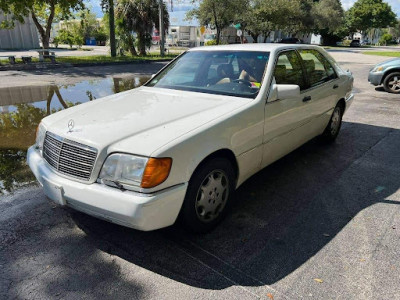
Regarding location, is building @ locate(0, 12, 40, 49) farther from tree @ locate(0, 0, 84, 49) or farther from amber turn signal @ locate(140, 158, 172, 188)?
amber turn signal @ locate(140, 158, 172, 188)

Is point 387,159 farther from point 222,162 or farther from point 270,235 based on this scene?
point 222,162

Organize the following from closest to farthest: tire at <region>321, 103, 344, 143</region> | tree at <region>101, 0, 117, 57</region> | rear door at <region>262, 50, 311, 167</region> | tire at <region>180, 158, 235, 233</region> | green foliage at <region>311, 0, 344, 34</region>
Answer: tire at <region>180, 158, 235, 233</region>, rear door at <region>262, 50, 311, 167</region>, tire at <region>321, 103, 344, 143</region>, tree at <region>101, 0, 117, 57</region>, green foliage at <region>311, 0, 344, 34</region>

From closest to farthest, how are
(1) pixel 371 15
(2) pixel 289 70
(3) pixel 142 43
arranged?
(2) pixel 289 70, (3) pixel 142 43, (1) pixel 371 15

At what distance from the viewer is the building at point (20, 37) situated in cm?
3383

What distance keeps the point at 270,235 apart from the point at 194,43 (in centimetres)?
5264

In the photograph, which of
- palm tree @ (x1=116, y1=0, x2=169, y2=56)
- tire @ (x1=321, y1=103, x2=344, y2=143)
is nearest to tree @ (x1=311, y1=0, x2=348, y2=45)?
palm tree @ (x1=116, y1=0, x2=169, y2=56)

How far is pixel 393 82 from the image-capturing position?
10.6 meters

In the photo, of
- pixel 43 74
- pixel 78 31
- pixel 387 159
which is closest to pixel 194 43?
pixel 78 31

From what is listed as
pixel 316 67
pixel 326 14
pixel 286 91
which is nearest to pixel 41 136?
pixel 286 91

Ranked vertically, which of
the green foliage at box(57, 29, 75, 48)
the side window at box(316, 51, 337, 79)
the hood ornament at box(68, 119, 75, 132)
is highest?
the green foliage at box(57, 29, 75, 48)

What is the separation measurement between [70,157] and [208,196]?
1203mm

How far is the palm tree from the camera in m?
24.1

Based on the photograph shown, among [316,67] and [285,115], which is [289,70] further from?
[316,67]

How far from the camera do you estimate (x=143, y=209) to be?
7.93 ft
